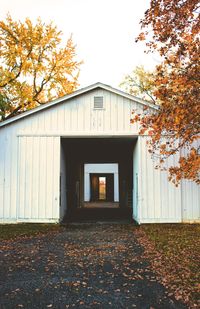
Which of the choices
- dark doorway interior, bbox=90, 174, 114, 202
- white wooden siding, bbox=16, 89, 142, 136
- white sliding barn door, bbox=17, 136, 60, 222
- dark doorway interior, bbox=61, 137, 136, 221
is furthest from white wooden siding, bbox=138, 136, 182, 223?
dark doorway interior, bbox=90, 174, 114, 202

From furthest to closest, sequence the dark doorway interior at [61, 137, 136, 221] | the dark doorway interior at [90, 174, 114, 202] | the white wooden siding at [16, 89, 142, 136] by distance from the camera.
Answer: the dark doorway interior at [90, 174, 114, 202] → the dark doorway interior at [61, 137, 136, 221] → the white wooden siding at [16, 89, 142, 136]

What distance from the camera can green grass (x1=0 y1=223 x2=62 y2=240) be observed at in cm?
1099

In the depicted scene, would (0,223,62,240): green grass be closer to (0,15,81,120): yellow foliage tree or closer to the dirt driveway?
the dirt driveway

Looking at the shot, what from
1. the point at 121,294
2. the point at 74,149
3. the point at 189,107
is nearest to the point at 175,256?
the point at 121,294

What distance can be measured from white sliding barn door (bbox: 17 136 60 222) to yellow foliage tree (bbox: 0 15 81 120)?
31.7ft

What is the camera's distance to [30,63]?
23.2m

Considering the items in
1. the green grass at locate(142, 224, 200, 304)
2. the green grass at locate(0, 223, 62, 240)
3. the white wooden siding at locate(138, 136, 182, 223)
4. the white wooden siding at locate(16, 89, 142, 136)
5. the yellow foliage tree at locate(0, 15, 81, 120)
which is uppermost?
the yellow foliage tree at locate(0, 15, 81, 120)

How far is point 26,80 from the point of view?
23.6 metres

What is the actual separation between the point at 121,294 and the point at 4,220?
958cm

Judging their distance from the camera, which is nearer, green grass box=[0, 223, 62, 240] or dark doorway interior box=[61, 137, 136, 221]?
green grass box=[0, 223, 62, 240]

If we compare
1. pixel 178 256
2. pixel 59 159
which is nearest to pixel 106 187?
pixel 59 159

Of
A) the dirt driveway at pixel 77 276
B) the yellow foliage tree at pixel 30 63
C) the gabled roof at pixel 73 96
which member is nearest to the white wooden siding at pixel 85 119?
the gabled roof at pixel 73 96

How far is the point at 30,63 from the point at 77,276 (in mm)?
19774

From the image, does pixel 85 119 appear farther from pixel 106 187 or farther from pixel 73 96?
pixel 106 187
